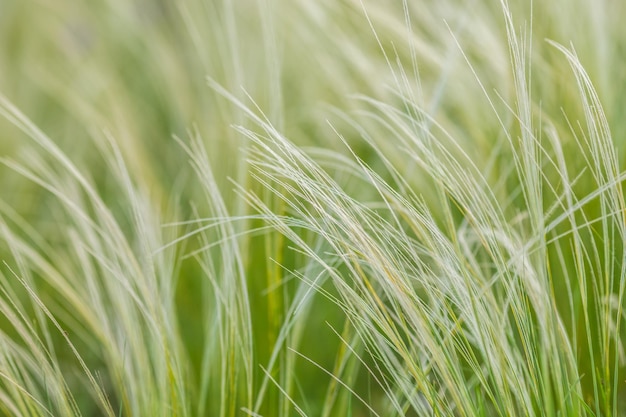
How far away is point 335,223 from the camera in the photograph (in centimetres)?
68

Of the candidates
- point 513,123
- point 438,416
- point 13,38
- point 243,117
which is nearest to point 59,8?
point 13,38

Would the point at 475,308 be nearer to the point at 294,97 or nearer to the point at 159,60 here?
the point at 294,97

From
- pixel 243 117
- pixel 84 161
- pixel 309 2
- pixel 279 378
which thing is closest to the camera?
pixel 279 378

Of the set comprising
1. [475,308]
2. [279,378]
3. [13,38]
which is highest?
[13,38]

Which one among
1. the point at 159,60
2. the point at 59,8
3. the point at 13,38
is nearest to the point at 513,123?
the point at 159,60

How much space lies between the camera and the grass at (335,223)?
2.00ft

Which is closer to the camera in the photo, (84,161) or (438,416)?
(438,416)

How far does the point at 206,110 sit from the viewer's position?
1.18 meters

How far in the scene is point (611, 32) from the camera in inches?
36.7

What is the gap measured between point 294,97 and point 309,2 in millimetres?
222

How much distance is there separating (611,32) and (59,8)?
122 centimetres

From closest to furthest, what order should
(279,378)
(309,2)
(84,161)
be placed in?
1. (279,378)
2. (309,2)
3. (84,161)

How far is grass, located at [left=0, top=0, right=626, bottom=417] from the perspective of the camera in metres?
0.61

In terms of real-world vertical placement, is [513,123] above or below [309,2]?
below
